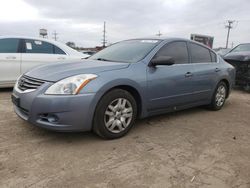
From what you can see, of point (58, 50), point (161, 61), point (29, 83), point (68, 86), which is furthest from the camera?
point (58, 50)

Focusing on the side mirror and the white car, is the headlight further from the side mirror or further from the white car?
the white car

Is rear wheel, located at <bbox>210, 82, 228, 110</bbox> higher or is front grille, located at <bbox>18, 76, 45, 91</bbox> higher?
front grille, located at <bbox>18, 76, 45, 91</bbox>

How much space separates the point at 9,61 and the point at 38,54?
71 centimetres

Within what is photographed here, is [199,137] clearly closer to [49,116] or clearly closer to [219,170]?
[219,170]

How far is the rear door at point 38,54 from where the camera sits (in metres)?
Result: 6.04

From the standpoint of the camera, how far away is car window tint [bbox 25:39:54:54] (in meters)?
6.11

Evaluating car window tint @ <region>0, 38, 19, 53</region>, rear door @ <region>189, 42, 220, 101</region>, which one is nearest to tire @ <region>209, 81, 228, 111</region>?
rear door @ <region>189, 42, 220, 101</region>

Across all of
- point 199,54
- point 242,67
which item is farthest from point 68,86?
point 242,67

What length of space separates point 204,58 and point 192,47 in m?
0.42

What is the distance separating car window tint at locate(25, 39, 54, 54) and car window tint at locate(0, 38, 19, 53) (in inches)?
9.8

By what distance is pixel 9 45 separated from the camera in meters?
5.91

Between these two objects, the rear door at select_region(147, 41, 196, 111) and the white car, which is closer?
the rear door at select_region(147, 41, 196, 111)

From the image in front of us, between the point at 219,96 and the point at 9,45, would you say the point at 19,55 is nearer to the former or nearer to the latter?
the point at 9,45

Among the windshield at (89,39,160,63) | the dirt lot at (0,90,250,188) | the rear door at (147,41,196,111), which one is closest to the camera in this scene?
the dirt lot at (0,90,250,188)
